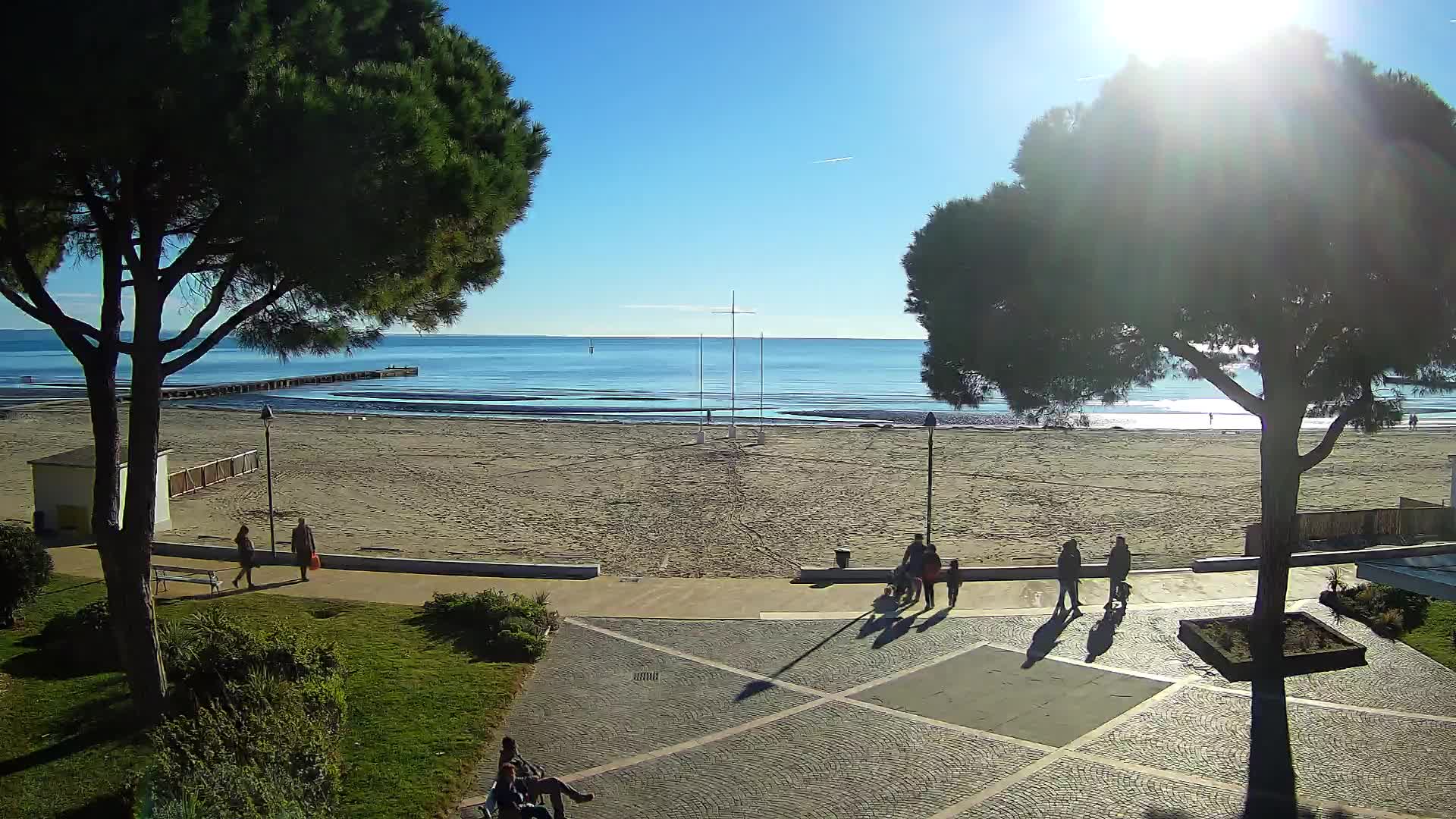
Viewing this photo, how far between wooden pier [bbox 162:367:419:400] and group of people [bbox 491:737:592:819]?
62.8 meters

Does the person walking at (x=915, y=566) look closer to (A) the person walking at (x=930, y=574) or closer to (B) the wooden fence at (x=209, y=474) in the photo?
(A) the person walking at (x=930, y=574)

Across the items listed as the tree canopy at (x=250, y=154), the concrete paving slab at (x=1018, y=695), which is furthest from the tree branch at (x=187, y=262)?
the concrete paving slab at (x=1018, y=695)

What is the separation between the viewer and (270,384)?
83688 millimetres

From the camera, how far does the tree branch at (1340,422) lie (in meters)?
11.0

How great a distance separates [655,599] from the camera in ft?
48.7

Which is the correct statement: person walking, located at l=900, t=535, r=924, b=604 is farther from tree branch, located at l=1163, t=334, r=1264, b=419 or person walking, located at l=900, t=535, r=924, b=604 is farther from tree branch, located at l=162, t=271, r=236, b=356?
tree branch, located at l=162, t=271, r=236, b=356

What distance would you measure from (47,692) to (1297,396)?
49.5ft

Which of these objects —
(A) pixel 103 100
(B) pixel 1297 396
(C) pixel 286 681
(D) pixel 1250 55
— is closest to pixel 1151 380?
(B) pixel 1297 396

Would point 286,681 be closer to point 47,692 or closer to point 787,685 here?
point 47,692

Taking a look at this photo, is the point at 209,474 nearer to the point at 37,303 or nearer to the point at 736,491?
the point at 736,491

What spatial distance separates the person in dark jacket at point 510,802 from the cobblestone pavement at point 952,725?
0.83 meters

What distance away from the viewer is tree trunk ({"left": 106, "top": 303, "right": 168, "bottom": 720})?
28.5ft

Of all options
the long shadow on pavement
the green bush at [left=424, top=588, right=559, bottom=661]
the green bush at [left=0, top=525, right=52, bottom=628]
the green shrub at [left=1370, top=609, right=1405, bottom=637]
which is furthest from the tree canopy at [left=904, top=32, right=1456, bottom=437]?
the green bush at [left=0, top=525, right=52, bottom=628]

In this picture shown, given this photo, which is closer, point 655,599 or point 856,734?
point 856,734
